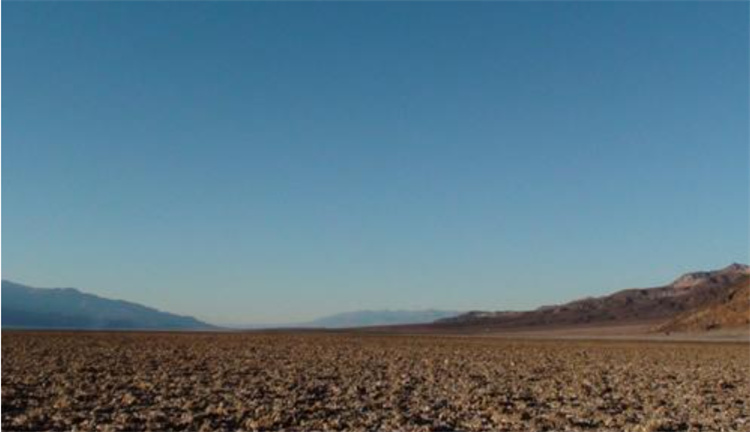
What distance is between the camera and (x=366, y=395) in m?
21.8

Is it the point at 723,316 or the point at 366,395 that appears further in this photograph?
the point at 723,316

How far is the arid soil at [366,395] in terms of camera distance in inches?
664

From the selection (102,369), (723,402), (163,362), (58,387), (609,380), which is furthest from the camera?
(163,362)

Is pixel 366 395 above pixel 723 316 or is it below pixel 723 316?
below

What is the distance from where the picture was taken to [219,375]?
2791 cm

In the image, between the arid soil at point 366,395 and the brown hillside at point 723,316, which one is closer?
the arid soil at point 366,395

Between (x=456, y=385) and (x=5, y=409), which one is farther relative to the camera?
(x=456, y=385)

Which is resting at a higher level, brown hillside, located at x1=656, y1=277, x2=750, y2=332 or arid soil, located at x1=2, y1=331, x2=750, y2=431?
brown hillside, located at x1=656, y1=277, x2=750, y2=332

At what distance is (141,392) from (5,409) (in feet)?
13.7

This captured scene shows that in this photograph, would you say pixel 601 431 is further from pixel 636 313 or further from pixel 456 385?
pixel 636 313

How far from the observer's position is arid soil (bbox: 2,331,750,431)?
16.9 meters

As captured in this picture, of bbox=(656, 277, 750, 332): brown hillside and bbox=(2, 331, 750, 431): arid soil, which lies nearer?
bbox=(2, 331, 750, 431): arid soil

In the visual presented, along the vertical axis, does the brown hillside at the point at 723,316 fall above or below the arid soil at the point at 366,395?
above

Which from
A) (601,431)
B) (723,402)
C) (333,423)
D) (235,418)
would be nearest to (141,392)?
(235,418)
